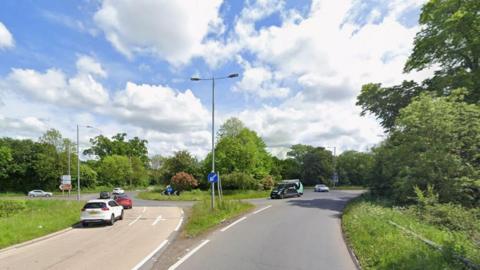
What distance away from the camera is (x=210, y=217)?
2061cm

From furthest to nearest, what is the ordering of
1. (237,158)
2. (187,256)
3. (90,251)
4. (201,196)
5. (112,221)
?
(237,158)
(201,196)
(112,221)
(90,251)
(187,256)

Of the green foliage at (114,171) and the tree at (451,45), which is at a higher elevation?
the tree at (451,45)

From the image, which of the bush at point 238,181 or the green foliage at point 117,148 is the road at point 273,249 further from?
the green foliage at point 117,148

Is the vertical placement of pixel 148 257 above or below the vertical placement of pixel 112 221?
above

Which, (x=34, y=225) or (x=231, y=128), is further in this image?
(x=231, y=128)

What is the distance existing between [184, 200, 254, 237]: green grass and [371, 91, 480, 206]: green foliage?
10.1 meters

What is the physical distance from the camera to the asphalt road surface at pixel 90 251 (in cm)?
1079

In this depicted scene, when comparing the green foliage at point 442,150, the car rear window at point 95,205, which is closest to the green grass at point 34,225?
the car rear window at point 95,205

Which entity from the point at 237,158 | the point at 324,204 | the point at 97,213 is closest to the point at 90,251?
the point at 97,213

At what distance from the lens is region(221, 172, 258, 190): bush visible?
58.6 metres

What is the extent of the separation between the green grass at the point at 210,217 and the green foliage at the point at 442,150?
398 inches

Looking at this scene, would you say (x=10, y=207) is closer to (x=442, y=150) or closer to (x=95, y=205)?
(x=95, y=205)

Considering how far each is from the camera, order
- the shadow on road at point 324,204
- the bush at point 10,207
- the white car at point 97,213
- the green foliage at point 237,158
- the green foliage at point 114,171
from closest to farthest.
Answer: the white car at point 97,213 → the shadow on road at point 324,204 → the bush at point 10,207 → the green foliage at point 237,158 → the green foliage at point 114,171

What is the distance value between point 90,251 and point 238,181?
4599 cm
